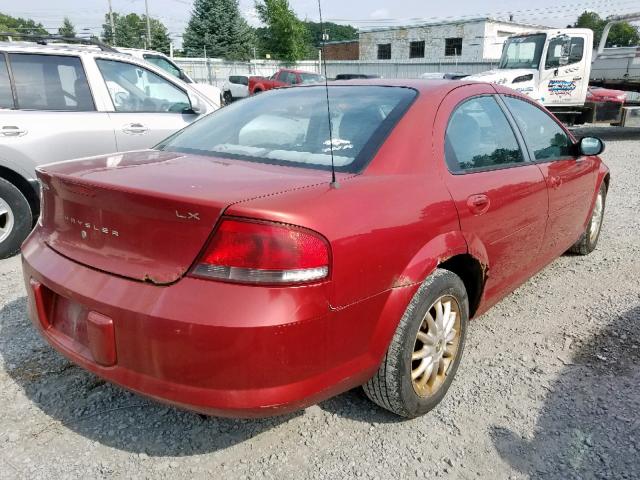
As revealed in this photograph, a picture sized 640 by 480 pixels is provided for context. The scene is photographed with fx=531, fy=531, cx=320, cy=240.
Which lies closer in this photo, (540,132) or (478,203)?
(478,203)

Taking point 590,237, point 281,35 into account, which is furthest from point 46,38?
point 281,35

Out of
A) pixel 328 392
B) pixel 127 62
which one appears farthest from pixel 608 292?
pixel 127 62

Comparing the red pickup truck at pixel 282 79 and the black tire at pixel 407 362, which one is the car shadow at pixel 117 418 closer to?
the black tire at pixel 407 362

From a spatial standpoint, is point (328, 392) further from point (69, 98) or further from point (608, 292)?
point (69, 98)

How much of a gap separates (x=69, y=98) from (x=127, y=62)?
0.70 metres

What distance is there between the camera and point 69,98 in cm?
480

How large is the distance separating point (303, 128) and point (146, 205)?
3.44 ft

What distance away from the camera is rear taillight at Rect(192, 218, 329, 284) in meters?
1.74

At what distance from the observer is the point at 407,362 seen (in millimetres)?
2219

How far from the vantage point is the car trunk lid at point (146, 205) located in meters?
1.81

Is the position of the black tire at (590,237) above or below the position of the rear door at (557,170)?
below

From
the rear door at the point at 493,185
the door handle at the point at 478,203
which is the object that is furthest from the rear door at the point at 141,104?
the door handle at the point at 478,203

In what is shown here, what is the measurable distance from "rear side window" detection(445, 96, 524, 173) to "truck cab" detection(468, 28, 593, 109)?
9.69 metres

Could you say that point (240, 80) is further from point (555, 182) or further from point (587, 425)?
point (587, 425)
